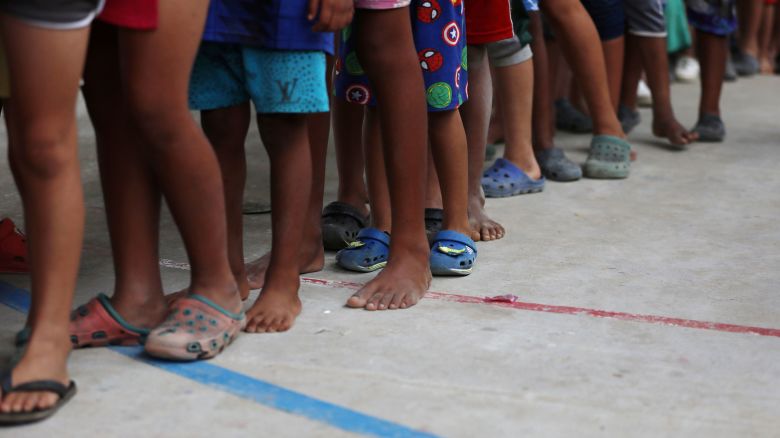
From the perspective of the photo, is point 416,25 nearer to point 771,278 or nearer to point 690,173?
point 771,278

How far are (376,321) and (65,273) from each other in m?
0.89

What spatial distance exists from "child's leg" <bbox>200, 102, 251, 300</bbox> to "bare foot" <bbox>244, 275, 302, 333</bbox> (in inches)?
6.8

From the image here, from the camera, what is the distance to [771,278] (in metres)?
3.59

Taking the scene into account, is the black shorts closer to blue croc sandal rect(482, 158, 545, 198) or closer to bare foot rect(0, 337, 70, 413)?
bare foot rect(0, 337, 70, 413)

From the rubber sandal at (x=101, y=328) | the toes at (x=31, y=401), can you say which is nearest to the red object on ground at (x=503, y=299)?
the rubber sandal at (x=101, y=328)

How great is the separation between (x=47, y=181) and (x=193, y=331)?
547 millimetres

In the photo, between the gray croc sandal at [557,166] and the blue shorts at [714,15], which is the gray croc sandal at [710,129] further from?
the gray croc sandal at [557,166]

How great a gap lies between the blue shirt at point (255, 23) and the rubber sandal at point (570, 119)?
3387 millimetres

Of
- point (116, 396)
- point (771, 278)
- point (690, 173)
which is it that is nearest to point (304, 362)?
point (116, 396)

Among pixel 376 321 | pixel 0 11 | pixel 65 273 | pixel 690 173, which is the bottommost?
pixel 690 173

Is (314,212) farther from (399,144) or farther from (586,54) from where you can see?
(586,54)

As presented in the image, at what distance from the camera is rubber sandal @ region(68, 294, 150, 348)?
9.39 feet

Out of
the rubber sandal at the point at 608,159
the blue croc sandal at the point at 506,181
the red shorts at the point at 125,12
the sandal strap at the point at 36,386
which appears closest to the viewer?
the sandal strap at the point at 36,386

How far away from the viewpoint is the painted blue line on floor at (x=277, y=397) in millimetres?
2422
